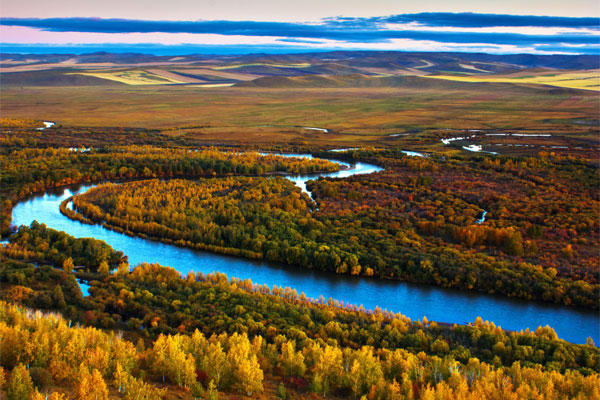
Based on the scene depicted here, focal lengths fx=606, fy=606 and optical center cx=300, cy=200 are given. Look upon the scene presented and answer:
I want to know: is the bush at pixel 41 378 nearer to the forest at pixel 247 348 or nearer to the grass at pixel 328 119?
the forest at pixel 247 348

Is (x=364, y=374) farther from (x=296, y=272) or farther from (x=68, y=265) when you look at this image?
(x=68, y=265)

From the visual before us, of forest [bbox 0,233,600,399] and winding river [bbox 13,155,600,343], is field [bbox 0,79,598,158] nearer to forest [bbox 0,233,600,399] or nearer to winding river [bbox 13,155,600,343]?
winding river [bbox 13,155,600,343]

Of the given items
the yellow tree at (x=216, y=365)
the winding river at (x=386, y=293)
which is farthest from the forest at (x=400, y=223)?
the yellow tree at (x=216, y=365)

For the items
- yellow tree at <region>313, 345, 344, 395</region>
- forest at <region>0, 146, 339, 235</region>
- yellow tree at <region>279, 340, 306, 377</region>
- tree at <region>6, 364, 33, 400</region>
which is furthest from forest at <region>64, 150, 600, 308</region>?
tree at <region>6, 364, 33, 400</region>

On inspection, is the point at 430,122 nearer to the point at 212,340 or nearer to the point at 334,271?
the point at 334,271

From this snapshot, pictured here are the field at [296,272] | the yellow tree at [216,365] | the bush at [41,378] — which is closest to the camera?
the bush at [41,378]

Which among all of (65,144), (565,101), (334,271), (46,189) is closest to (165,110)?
(65,144)

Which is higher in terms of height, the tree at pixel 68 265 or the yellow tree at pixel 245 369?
the yellow tree at pixel 245 369
